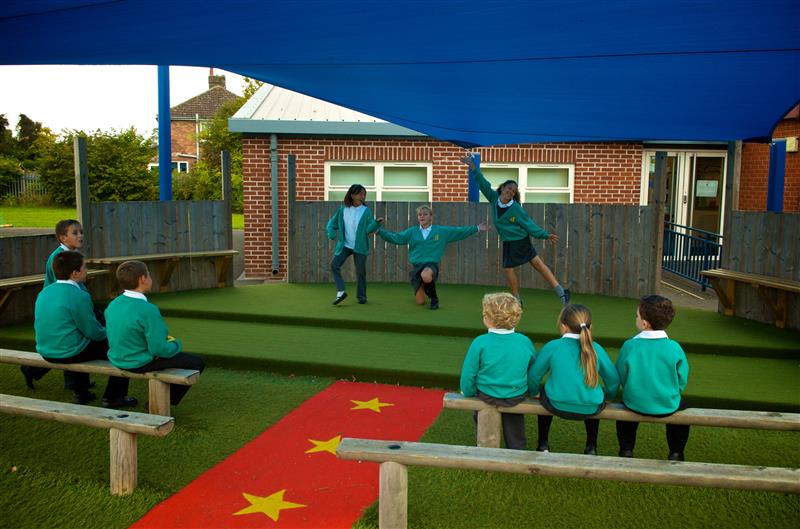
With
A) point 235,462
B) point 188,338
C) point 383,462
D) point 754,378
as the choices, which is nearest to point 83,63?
point 235,462

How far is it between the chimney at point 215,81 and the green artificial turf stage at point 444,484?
180 feet

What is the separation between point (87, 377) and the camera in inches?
235

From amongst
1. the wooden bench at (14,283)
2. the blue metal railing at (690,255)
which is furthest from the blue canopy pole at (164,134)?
the blue metal railing at (690,255)

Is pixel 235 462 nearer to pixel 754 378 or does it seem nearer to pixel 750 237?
pixel 754 378

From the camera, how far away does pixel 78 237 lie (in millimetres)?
6496

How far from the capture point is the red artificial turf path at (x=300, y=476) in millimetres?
3891

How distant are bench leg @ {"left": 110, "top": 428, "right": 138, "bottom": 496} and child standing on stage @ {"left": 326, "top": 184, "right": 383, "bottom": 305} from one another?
5510 mm

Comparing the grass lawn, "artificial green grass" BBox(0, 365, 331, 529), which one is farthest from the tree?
"artificial green grass" BBox(0, 365, 331, 529)

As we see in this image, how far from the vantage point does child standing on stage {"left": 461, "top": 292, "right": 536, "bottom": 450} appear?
4.29m

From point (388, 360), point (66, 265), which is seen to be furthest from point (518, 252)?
point (66, 265)

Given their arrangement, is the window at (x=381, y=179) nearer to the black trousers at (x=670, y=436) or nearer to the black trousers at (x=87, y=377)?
the black trousers at (x=87, y=377)

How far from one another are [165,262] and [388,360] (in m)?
5.27

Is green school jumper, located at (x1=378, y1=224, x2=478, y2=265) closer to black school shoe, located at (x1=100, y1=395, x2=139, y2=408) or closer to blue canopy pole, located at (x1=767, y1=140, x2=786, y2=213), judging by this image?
blue canopy pole, located at (x1=767, y1=140, x2=786, y2=213)

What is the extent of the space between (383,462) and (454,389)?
9.71 ft
